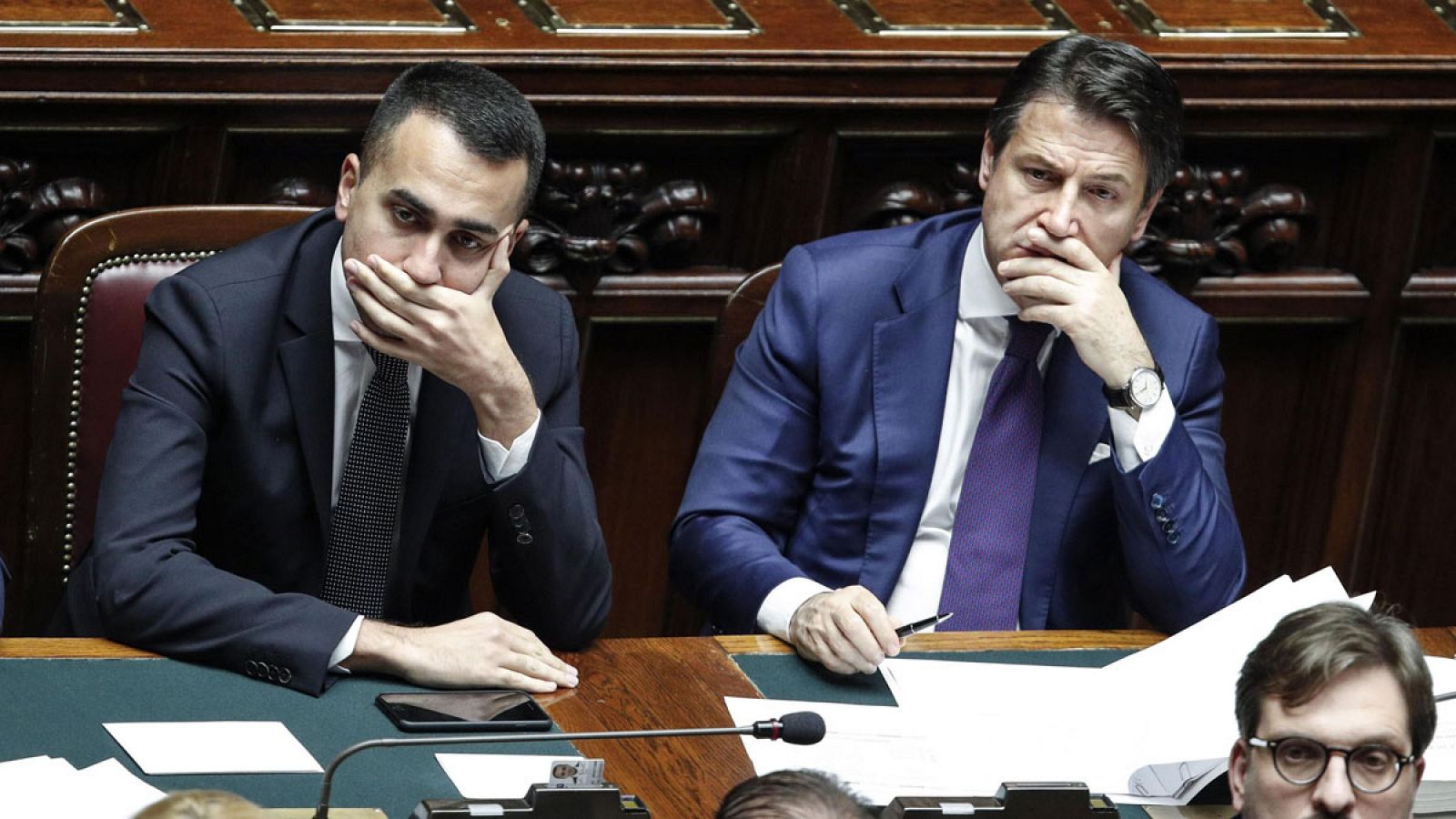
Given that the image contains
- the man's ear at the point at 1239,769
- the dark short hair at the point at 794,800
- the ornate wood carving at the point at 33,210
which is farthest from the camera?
the ornate wood carving at the point at 33,210

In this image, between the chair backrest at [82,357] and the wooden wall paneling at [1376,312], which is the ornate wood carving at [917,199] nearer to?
the wooden wall paneling at [1376,312]

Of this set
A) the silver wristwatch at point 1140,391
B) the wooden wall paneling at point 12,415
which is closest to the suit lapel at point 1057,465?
the silver wristwatch at point 1140,391

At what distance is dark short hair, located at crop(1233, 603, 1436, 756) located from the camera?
2033 millimetres

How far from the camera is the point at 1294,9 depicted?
4.02 m

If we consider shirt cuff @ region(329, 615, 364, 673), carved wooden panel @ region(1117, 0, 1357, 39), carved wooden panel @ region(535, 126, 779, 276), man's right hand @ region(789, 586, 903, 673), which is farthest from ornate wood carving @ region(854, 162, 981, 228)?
shirt cuff @ region(329, 615, 364, 673)

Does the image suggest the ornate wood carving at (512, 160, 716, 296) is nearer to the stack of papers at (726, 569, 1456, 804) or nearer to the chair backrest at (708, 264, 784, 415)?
the chair backrest at (708, 264, 784, 415)

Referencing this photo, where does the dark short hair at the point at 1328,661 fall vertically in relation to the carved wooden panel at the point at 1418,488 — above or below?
above

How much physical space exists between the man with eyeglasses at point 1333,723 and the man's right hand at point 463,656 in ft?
2.41

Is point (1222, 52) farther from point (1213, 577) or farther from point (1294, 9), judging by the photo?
point (1213, 577)

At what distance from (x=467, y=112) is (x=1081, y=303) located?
828 millimetres

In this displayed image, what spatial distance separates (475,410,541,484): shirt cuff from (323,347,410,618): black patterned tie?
0.38ft

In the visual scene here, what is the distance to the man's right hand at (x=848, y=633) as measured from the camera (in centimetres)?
243

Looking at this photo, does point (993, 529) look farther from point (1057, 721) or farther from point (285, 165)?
point (285, 165)

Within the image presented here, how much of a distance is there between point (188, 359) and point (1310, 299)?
2.13 m
